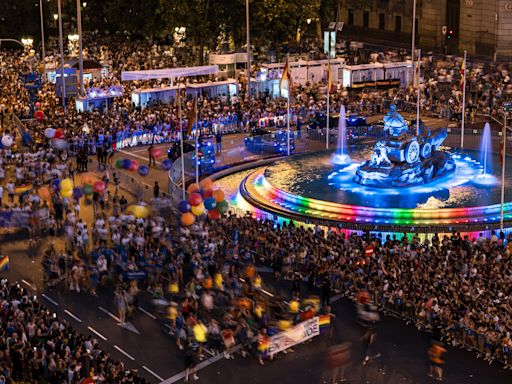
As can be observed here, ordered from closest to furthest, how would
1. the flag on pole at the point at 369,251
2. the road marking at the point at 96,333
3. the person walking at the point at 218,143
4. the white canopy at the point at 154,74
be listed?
the road marking at the point at 96,333, the flag on pole at the point at 369,251, the person walking at the point at 218,143, the white canopy at the point at 154,74

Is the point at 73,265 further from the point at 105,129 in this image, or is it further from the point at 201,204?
the point at 105,129

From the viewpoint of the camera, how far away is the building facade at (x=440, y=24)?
89.8 meters

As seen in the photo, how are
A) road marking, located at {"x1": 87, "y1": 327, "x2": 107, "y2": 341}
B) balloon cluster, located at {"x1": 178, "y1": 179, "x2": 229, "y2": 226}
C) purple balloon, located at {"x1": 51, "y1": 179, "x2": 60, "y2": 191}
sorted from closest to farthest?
road marking, located at {"x1": 87, "y1": 327, "x2": 107, "y2": 341}, balloon cluster, located at {"x1": 178, "y1": 179, "x2": 229, "y2": 226}, purple balloon, located at {"x1": 51, "y1": 179, "x2": 60, "y2": 191}

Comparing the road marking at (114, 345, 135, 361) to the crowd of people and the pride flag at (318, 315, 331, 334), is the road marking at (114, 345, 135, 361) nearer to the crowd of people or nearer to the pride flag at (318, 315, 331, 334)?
the crowd of people

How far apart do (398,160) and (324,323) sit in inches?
660

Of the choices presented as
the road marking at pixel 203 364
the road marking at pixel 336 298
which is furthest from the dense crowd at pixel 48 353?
the road marking at pixel 336 298

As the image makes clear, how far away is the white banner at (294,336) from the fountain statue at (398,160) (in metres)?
16.9

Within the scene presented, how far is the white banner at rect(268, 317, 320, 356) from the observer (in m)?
34.9

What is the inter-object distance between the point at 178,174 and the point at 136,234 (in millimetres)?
12111

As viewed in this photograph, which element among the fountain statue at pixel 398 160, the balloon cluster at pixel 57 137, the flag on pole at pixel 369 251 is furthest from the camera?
the balloon cluster at pixel 57 137

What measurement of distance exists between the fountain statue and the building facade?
3958cm

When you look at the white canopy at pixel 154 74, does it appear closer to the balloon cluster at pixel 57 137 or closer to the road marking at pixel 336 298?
the balloon cluster at pixel 57 137

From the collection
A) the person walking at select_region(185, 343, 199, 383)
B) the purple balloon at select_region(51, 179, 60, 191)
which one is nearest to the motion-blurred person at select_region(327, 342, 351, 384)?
the person walking at select_region(185, 343, 199, 383)

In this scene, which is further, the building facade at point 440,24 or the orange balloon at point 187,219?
the building facade at point 440,24
